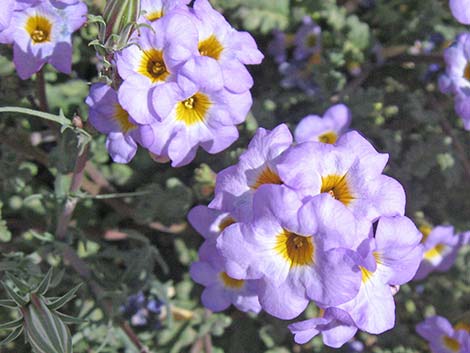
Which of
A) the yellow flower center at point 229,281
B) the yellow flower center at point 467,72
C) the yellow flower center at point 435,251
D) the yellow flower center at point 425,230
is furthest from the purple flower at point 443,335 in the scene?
the yellow flower center at point 467,72

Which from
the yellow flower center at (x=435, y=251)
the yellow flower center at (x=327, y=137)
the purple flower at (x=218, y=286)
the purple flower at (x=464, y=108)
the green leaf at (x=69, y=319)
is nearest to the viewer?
the green leaf at (x=69, y=319)

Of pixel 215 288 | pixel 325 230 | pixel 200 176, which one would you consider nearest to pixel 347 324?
pixel 325 230

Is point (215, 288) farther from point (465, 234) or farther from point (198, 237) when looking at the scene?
point (465, 234)

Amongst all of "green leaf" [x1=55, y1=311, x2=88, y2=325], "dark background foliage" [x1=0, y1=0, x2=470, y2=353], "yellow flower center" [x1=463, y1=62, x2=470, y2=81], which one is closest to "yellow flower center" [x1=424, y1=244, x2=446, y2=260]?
"dark background foliage" [x1=0, y1=0, x2=470, y2=353]

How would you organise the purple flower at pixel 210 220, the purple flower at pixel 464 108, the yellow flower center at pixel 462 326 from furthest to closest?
the yellow flower center at pixel 462 326, the purple flower at pixel 464 108, the purple flower at pixel 210 220

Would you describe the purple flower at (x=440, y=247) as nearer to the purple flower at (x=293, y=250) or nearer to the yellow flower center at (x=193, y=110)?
the purple flower at (x=293, y=250)
